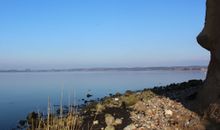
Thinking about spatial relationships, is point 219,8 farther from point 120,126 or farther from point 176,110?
point 120,126

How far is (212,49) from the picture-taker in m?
11.2

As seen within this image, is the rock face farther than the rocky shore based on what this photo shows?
Yes

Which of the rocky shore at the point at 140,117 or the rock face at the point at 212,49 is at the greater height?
the rock face at the point at 212,49

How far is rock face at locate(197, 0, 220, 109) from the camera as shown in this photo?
34.6 ft

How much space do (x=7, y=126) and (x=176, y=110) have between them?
25.1ft

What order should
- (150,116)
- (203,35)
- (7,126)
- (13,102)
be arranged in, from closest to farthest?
1. (150,116)
2. (203,35)
3. (7,126)
4. (13,102)

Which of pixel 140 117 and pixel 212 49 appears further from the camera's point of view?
pixel 212 49

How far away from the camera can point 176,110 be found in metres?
10.7

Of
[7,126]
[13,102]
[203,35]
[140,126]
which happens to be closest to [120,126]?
[140,126]

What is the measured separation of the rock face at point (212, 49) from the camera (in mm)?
10536

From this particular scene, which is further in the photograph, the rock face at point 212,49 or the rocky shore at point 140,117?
the rock face at point 212,49

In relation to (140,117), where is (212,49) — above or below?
above

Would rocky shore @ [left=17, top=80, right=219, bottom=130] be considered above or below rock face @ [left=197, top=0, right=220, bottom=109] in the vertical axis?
below

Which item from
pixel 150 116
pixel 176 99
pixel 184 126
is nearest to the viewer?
pixel 184 126
